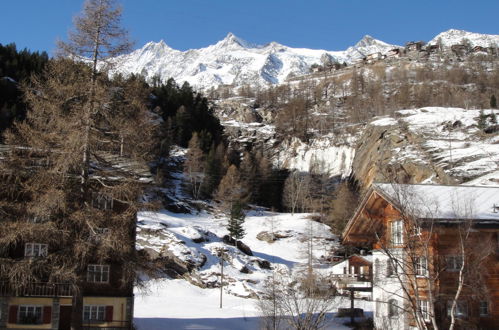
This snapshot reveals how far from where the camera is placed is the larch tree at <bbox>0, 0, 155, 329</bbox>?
16844 mm

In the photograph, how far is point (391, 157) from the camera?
7781cm

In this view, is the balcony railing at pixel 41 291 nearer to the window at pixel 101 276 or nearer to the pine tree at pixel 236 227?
the window at pixel 101 276

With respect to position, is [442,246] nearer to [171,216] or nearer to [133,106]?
[133,106]

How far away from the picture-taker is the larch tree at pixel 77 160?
16.8 m

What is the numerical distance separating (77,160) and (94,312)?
1232cm

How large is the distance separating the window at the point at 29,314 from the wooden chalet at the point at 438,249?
54.1ft

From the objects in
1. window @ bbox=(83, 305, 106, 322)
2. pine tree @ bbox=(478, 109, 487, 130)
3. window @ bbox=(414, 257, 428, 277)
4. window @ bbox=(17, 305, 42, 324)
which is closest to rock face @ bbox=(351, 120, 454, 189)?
pine tree @ bbox=(478, 109, 487, 130)

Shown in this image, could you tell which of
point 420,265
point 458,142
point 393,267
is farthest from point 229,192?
point 420,265

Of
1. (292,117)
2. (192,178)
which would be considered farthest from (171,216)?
(292,117)

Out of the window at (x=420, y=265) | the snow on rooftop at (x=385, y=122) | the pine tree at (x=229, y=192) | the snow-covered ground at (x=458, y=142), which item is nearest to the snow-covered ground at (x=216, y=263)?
the pine tree at (x=229, y=192)

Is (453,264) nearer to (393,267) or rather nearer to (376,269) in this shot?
(376,269)

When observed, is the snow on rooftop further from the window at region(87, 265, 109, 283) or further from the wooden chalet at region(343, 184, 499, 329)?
the window at region(87, 265, 109, 283)

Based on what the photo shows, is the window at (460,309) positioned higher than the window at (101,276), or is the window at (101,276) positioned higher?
the window at (101,276)

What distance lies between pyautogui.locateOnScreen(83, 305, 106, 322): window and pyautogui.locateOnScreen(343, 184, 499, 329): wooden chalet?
45.7 ft
